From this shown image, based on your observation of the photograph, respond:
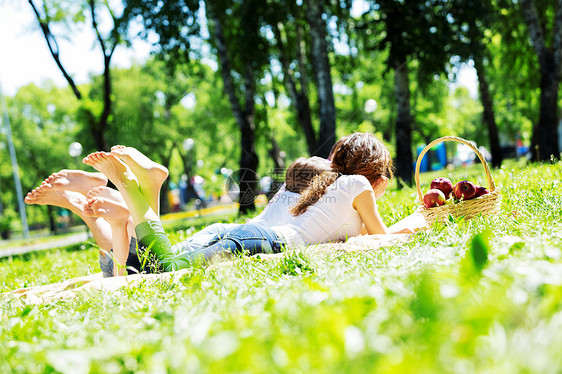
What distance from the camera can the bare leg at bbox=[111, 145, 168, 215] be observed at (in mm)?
2824

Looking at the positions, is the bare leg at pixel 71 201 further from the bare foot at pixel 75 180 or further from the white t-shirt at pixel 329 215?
the white t-shirt at pixel 329 215

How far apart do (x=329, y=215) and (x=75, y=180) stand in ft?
6.47

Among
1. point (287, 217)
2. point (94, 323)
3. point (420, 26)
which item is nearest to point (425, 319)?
point (94, 323)

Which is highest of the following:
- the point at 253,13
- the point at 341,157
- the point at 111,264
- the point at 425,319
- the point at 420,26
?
the point at 253,13

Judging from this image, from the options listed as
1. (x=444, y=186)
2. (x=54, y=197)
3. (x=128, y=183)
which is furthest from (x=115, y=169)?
(x=444, y=186)

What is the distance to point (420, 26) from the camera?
8.68 m

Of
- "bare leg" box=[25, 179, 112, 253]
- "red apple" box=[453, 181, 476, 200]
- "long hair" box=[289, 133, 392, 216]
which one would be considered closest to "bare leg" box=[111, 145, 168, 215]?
"bare leg" box=[25, 179, 112, 253]

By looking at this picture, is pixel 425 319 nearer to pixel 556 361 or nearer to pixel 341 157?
pixel 556 361

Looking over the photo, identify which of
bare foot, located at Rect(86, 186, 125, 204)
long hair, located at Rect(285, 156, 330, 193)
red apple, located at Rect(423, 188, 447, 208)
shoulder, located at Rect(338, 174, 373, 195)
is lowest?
red apple, located at Rect(423, 188, 447, 208)

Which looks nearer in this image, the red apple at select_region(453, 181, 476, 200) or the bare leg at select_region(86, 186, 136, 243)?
the bare leg at select_region(86, 186, 136, 243)

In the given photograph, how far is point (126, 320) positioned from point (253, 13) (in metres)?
9.50

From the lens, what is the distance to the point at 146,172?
2.84 meters

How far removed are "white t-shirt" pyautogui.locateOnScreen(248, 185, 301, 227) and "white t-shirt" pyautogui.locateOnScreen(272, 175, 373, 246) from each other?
21cm

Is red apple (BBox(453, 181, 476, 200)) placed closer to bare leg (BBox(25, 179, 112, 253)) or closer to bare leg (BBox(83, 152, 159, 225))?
bare leg (BBox(83, 152, 159, 225))
